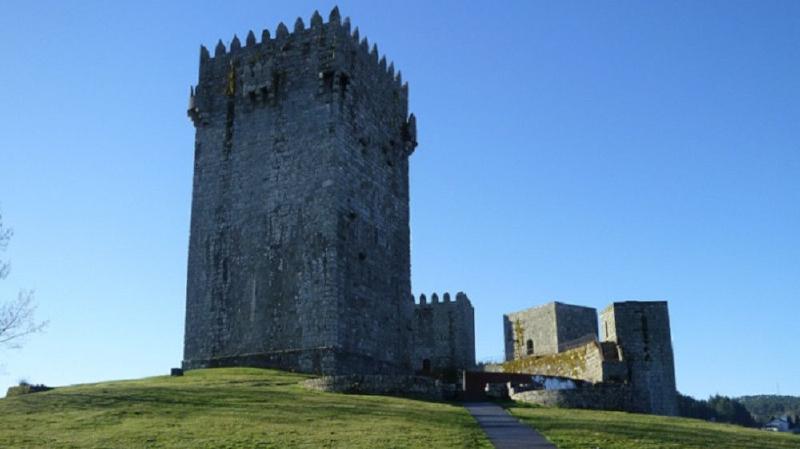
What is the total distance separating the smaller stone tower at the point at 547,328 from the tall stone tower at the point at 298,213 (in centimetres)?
1777

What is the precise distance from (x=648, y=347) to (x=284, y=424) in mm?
22526

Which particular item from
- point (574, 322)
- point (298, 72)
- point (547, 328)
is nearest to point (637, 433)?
point (298, 72)

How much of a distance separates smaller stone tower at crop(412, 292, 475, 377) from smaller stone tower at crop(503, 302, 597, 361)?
3082 mm

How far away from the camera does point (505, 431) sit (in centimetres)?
2370

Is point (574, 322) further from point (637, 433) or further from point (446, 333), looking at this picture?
point (637, 433)

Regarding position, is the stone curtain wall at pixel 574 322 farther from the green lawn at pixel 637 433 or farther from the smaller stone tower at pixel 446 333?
the green lawn at pixel 637 433

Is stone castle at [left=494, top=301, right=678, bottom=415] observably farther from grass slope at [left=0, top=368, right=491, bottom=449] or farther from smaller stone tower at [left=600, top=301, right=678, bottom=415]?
grass slope at [left=0, top=368, right=491, bottom=449]

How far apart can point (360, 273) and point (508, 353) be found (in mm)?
26411

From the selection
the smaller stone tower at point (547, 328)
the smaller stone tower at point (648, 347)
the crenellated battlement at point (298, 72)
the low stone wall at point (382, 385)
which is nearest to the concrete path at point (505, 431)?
the low stone wall at point (382, 385)

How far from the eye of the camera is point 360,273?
42250 mm

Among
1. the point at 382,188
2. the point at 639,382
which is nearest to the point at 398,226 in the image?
the point at 382,188

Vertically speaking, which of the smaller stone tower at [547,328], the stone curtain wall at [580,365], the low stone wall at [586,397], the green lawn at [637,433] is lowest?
the green lawn at [637,433]

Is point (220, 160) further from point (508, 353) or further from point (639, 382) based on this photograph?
point (508, 353)

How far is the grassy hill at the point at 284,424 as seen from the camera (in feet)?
67.9
